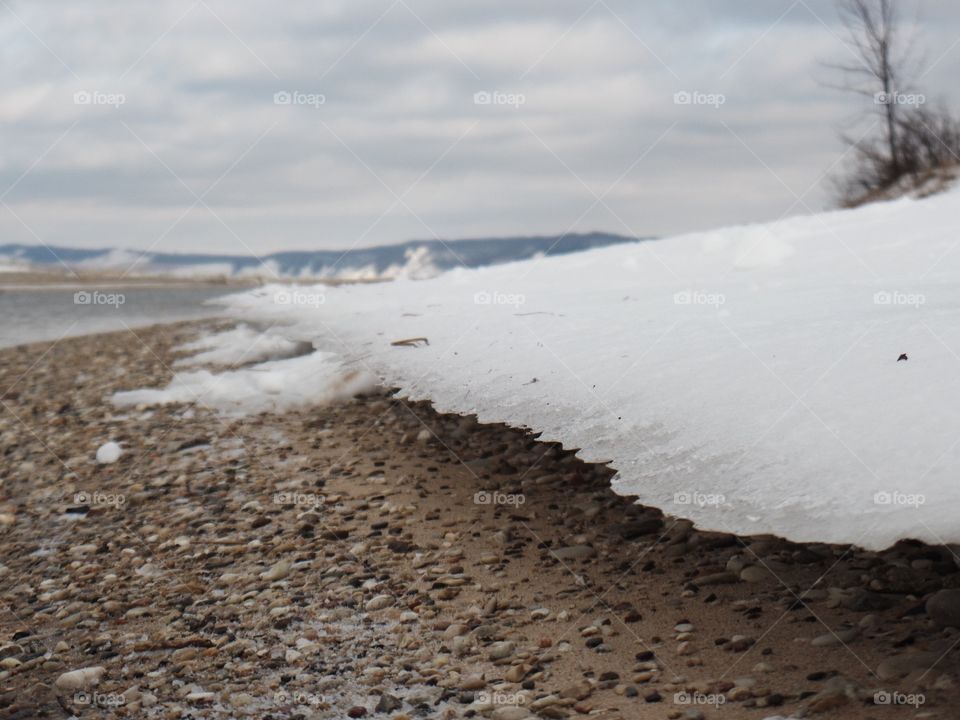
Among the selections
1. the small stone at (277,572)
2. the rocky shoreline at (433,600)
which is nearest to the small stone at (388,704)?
the rocky shoreline at (433,600)

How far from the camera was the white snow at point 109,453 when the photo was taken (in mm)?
6838

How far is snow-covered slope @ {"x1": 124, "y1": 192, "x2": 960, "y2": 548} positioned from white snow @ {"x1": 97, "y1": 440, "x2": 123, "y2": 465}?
69.4 inches

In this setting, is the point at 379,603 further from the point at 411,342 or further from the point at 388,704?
the point at 411,342

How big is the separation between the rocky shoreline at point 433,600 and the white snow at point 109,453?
0.29 m

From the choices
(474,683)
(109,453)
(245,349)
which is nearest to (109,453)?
(109,453)

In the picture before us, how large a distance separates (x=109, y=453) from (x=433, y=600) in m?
3.89

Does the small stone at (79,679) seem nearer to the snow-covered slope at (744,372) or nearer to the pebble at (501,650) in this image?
the pebble at (501,650)

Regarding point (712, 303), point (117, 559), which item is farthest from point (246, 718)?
point (712, 303)

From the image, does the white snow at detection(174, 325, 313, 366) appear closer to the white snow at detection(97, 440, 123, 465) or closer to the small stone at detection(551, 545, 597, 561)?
the white snow at detection(97, 440, 123, 465)

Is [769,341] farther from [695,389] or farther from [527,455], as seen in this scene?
[527,455]

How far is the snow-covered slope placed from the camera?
2.97 m

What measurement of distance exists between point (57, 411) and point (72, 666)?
19.3 feet

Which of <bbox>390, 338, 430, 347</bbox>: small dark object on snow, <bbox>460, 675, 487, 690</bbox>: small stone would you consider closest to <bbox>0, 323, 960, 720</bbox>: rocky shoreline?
<bbox>460, 675, 487, 690</bbox>: small stone

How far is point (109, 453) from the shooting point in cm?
693
